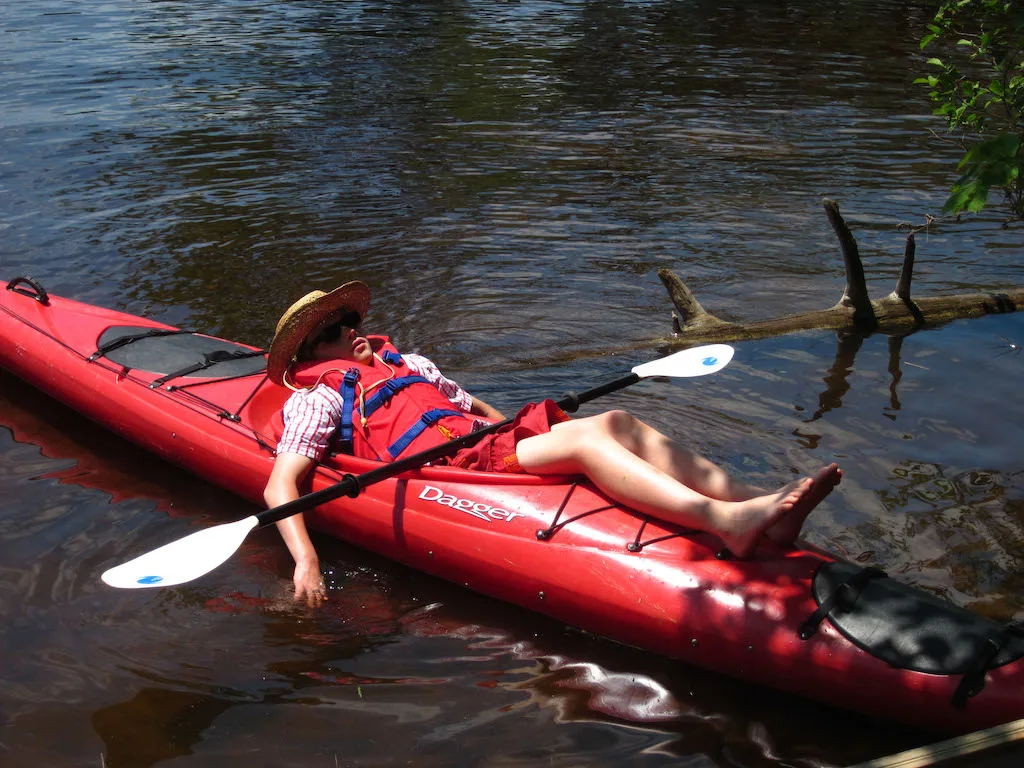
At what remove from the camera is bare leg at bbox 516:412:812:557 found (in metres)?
3.14

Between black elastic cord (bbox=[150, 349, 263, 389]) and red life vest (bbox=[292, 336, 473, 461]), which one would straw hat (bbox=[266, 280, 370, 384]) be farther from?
black elastic cord (bbox=[150, 349, 263, 389])

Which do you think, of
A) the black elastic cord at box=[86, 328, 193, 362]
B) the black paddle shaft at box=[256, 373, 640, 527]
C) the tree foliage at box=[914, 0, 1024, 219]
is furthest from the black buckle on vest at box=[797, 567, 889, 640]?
the black elastic cord at box=[86, 328, 193, 362]

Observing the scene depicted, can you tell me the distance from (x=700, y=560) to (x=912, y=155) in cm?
769

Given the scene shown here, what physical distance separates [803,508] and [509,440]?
1.15 metres

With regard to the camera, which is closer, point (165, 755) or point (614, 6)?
point (165, 755)

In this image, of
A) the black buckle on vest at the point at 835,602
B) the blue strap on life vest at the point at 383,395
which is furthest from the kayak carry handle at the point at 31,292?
the black buckle on vest at the point at 835,602

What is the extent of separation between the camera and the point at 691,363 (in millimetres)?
4547

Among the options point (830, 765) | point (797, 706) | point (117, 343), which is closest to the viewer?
point (830, 765)

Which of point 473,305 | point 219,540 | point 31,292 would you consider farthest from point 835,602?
point 31,292

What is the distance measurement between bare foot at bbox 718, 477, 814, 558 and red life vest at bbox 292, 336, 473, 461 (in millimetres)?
1265

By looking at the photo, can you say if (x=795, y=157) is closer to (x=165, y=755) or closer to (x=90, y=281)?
(x=90, y=281)

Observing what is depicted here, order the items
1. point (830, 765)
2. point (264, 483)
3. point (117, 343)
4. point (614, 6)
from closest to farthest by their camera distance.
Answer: point (830, 765), point (264, 483), point (117, 343), point (614, 6)

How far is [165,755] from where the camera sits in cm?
309

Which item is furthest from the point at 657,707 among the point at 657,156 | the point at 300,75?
the point at 300,75
